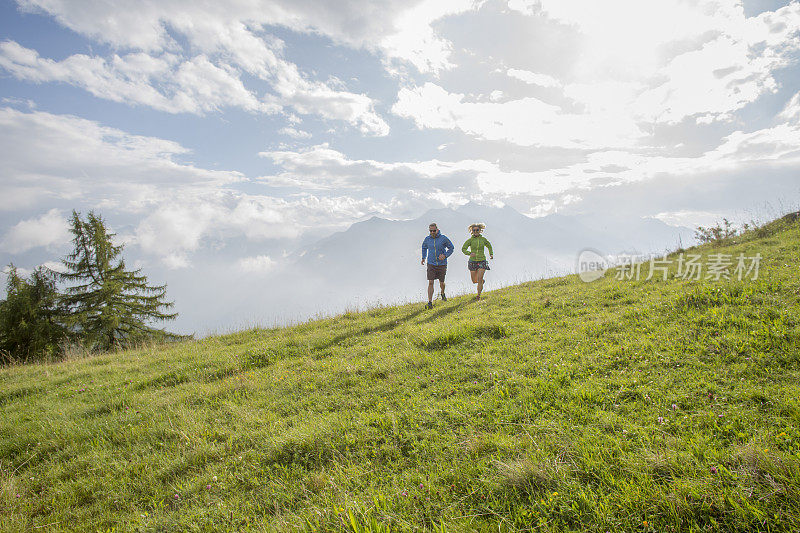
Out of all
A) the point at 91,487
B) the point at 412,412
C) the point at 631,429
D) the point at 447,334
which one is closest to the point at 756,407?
the point at 631,429

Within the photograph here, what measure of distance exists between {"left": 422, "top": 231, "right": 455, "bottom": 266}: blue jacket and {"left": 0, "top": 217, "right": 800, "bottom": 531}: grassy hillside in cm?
651

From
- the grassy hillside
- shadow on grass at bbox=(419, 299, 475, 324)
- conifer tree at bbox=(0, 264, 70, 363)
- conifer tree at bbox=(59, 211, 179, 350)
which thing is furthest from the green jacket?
conifer tree at bbox=(0, 264, 70, 363)

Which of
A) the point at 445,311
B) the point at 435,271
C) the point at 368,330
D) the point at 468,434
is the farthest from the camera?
the point at 435,271

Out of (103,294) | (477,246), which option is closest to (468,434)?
(477,246)

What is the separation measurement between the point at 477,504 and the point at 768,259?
14.2m

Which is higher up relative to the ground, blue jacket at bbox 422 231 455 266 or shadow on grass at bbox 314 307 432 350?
blue jacket at bbox 422 231 455 266

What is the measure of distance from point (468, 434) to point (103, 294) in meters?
35.0

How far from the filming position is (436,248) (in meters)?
15.7

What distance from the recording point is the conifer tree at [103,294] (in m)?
27.9

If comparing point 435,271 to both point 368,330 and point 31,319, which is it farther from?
point 31,319

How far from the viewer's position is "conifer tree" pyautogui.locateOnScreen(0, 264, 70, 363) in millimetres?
25125

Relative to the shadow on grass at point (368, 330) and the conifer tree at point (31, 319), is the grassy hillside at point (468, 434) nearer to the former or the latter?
the shadow on grass at point (368, 330)

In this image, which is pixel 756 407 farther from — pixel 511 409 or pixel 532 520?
pixel 532 520

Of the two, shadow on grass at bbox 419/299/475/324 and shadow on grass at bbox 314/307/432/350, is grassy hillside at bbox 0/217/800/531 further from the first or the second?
shadow on grass at bbox 419/299/475/324
